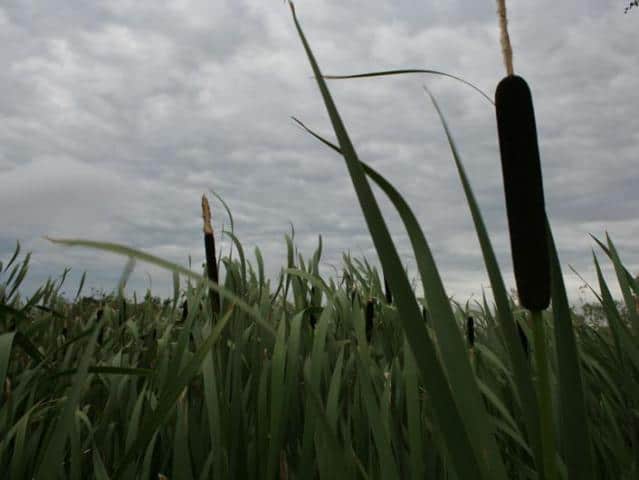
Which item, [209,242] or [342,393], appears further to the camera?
[342,393]

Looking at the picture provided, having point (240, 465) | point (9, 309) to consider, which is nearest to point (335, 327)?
point (240, 465)

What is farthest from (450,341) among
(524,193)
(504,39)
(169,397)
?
(169,397)

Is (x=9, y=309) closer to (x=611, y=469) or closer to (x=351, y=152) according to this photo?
(x=351, y=152)

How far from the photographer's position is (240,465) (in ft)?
5.64

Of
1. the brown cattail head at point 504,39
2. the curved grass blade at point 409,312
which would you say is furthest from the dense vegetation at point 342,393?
the brown cattail head at point 504,39

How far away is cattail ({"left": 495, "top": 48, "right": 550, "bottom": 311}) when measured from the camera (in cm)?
71

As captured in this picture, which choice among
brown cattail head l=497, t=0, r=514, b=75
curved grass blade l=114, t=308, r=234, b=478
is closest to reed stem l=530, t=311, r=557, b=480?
brown cattail head l=497, t=0, r=514, b=75

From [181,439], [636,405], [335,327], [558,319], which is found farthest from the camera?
[335,327]

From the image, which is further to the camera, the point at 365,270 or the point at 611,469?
the point at 365,270

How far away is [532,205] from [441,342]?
0.21 m

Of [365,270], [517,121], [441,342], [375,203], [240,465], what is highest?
[365,270]

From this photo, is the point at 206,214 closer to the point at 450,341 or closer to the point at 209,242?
the point at 209,242

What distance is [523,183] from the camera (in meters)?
0.71

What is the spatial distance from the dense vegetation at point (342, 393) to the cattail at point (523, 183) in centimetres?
3
